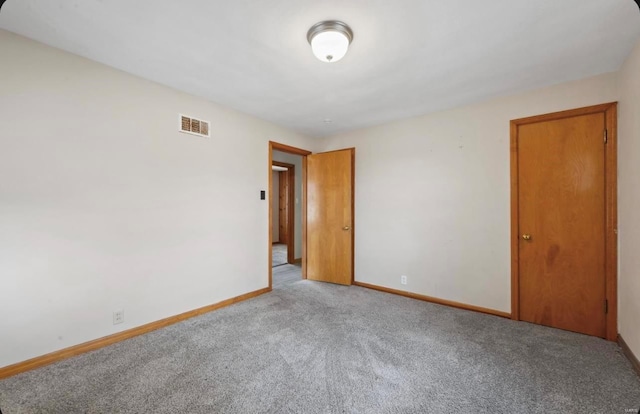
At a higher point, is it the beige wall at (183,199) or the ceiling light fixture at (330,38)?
the ceiling light fixture at (330,38)

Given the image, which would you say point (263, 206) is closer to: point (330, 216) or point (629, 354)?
point (330, 216)

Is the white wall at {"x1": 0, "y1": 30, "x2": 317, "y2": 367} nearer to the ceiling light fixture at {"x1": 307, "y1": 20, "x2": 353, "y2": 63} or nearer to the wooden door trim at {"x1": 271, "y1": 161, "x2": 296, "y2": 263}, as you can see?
the ceiling light fixture at {"x1": 307, "y1": 20, "x2": 353, "y2": 63}

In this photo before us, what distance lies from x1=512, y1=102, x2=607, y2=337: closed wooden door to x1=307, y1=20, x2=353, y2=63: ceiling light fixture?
216 centimetres

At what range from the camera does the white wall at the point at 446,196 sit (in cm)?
280

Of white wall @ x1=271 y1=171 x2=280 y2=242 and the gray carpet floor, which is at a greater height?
white wall @ x1=271 y1=171 x2=280 y2=242

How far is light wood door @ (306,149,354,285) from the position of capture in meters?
3.99

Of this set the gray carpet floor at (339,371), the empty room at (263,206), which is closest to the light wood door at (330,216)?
the empty room at (263,206)

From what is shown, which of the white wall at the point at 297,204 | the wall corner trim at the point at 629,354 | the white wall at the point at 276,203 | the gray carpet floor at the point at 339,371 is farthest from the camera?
the white wall at the point at 276,203

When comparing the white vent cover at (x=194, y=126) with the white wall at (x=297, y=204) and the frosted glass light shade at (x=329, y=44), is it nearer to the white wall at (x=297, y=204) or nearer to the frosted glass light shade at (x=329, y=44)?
the frosted glass light shade at (x=329, y=44)

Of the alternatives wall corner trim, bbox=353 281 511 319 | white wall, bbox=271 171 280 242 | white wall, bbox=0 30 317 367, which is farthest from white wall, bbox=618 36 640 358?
white wall, bbox=271 171 280 242

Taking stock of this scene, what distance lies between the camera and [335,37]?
1.75 m

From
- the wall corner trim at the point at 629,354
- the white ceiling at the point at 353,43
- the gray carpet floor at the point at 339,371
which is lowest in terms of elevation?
the gray carpet floor at the point at 339,371

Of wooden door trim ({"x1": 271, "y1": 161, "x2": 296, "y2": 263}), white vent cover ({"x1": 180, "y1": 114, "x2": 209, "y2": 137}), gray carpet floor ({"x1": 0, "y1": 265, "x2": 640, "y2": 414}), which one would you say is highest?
white vent cover ({"x1": 180, "y1": 114, "x2": 209, "y2": 137})

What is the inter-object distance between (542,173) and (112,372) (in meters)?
4.09
